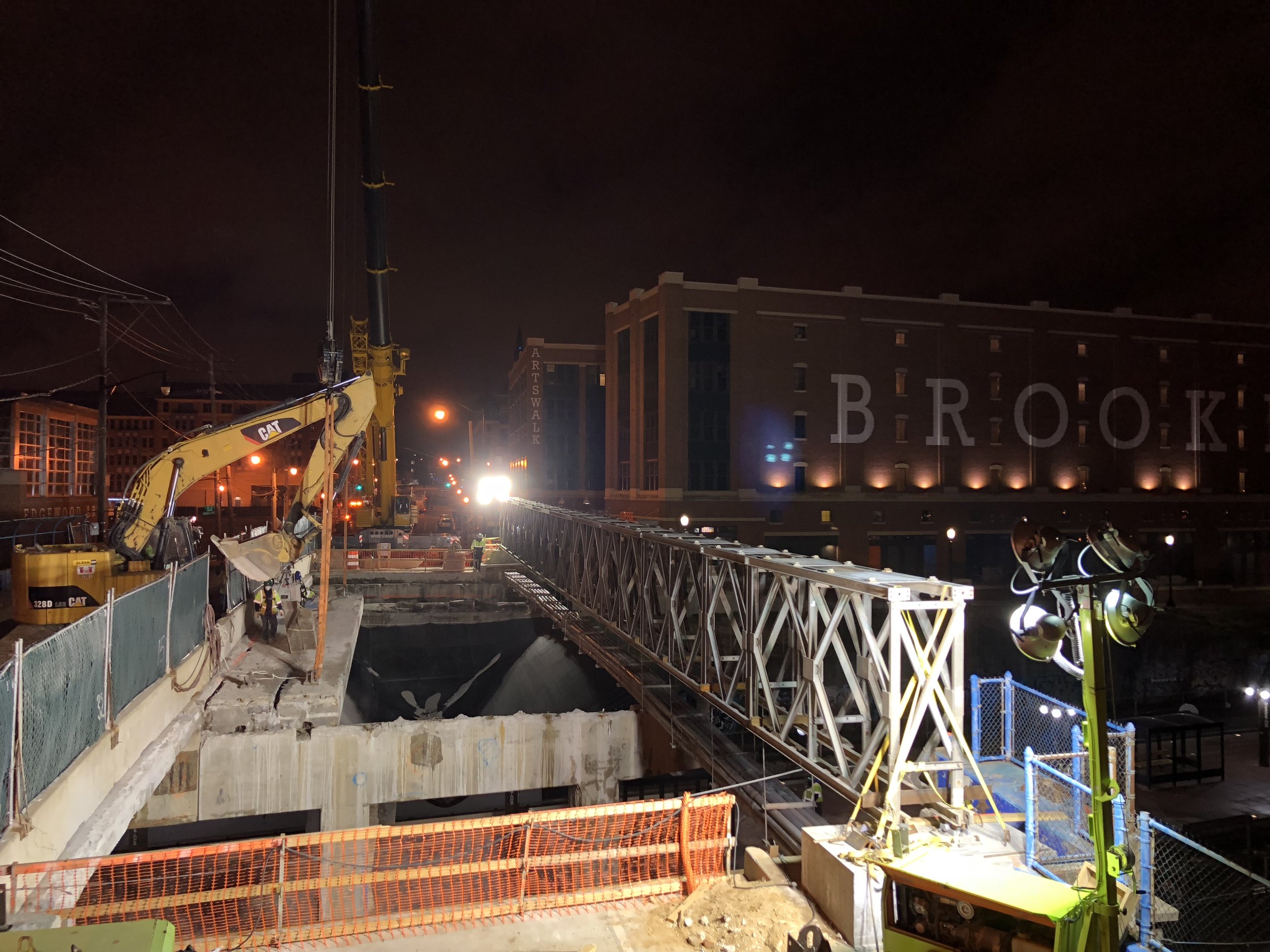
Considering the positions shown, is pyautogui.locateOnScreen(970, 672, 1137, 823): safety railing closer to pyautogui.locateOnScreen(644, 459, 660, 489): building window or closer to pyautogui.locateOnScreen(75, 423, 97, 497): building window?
pyautogui.locateOnScreen(644, 459, 660, 489): building window

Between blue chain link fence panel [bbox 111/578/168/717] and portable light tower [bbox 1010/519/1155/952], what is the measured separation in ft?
32.6

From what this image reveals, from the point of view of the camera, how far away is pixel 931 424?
49500 mm

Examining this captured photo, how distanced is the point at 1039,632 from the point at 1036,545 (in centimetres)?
71

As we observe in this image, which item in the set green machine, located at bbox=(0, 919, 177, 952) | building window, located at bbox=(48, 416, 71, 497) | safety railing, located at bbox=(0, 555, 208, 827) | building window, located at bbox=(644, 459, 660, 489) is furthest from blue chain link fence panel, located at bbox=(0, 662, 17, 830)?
building window, located at bbox=(48, 416, 71, 497)

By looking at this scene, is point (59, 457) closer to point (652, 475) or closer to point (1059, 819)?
point (652, 475)

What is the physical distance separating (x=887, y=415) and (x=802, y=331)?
7.77m

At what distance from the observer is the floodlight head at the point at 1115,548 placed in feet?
16.3

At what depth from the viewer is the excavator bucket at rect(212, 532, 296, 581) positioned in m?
15.7

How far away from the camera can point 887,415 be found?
48688 mm

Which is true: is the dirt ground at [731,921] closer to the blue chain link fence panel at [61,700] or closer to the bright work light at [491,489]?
the blue chain link fence panel at [61,700]

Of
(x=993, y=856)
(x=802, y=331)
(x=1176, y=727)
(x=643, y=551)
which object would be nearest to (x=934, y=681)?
(x=993, y=856)

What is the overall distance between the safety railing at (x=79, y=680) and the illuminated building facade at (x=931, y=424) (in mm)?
34934

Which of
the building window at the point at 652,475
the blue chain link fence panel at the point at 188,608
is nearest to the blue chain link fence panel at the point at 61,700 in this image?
the blue chain link fence panel at the point at 188,608

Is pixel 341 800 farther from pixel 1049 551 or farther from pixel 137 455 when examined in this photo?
pixel 137 455
